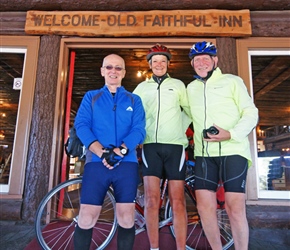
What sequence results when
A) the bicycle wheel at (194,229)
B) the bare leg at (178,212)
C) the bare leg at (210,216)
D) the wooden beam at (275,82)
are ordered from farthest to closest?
the wooden beam at (275,82) → the bicycle wheel at (194,229) → the bare leg at (178,212) → the bare leg at (210,216)

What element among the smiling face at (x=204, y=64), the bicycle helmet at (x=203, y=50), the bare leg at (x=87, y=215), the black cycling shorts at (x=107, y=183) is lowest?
the bare leg at (x=87, y=215)

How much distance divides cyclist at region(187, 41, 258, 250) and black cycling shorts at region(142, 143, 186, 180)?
16cm

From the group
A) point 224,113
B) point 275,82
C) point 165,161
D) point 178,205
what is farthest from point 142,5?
point 275,82

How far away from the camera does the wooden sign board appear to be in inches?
134

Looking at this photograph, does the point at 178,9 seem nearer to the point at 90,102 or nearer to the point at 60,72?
the point at 60,72

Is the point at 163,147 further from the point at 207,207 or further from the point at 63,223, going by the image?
the point at 63,223

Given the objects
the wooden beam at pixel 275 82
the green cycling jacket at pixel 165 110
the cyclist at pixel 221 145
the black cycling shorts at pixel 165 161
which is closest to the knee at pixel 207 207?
the cyclist at pixel 221 145

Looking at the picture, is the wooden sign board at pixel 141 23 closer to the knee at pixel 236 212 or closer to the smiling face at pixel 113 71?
the smiling face at pixel 113 71

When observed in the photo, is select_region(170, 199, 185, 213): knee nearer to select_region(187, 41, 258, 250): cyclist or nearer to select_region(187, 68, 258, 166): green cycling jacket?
select_region(187, 41, 258, 250): cyclist

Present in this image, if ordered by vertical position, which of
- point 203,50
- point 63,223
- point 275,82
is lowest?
point 63,223

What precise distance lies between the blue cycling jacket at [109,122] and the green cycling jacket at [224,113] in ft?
1.74

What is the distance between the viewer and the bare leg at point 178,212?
1.96 meters

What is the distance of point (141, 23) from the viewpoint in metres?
3.46

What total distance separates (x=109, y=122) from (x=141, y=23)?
2265mm
